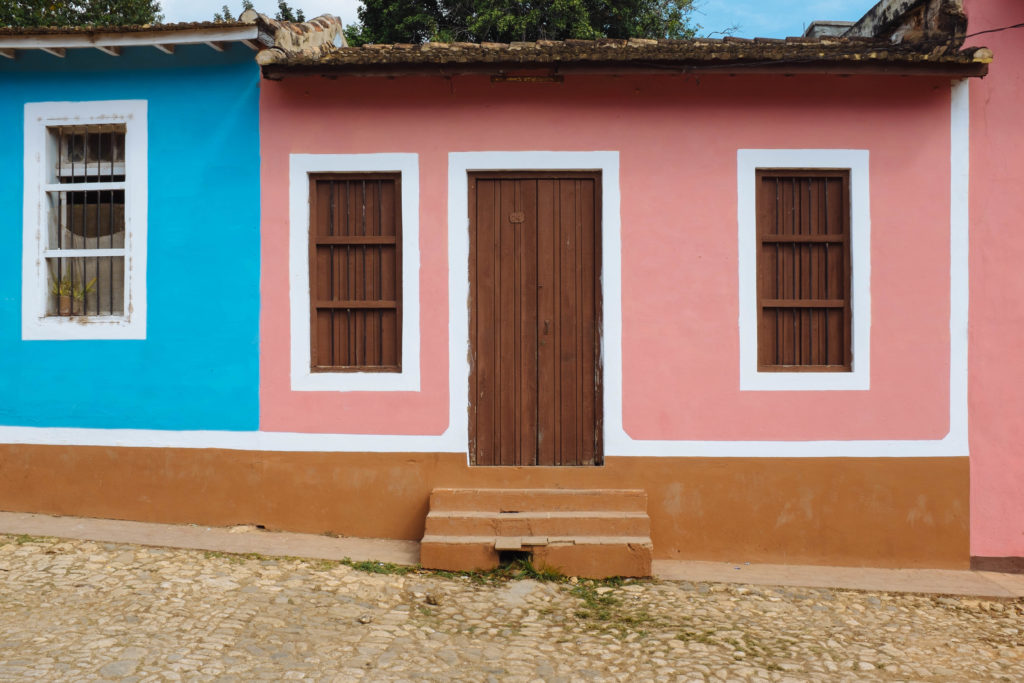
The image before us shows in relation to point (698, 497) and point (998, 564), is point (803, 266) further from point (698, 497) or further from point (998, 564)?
point (998, 564)

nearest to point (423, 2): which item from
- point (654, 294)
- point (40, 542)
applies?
point (654, 294)

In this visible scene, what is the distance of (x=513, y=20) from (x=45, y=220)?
9.72m

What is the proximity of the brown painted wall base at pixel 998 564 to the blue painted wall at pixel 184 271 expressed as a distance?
18.6ft

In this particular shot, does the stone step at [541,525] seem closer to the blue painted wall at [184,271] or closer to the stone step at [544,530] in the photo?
the stone step at [544,530]

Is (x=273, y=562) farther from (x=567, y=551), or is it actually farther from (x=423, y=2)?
(x=423, y=2)

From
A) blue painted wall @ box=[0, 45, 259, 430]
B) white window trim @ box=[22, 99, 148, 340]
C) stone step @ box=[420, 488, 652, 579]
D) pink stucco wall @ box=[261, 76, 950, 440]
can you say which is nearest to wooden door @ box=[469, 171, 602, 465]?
pink stucco wall @ box=[261, 76, 950, 440]

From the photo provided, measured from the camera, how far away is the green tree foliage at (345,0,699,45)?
46.5ft

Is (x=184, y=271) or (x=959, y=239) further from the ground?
(x=959, y=239)

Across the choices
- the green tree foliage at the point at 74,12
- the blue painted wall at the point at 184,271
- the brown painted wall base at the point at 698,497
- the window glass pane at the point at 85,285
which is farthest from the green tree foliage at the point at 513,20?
the brown painted wall base at the point at 698,497

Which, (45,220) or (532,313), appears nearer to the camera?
(532,313)

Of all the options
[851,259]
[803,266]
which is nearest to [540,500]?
[803,266]

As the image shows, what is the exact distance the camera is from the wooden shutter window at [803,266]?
19.7 ft

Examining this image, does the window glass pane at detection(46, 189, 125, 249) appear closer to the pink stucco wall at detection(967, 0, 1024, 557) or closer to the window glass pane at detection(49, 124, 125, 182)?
the window glass pane at detection(49, 124, 125, 182)

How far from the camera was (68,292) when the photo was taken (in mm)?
6328
